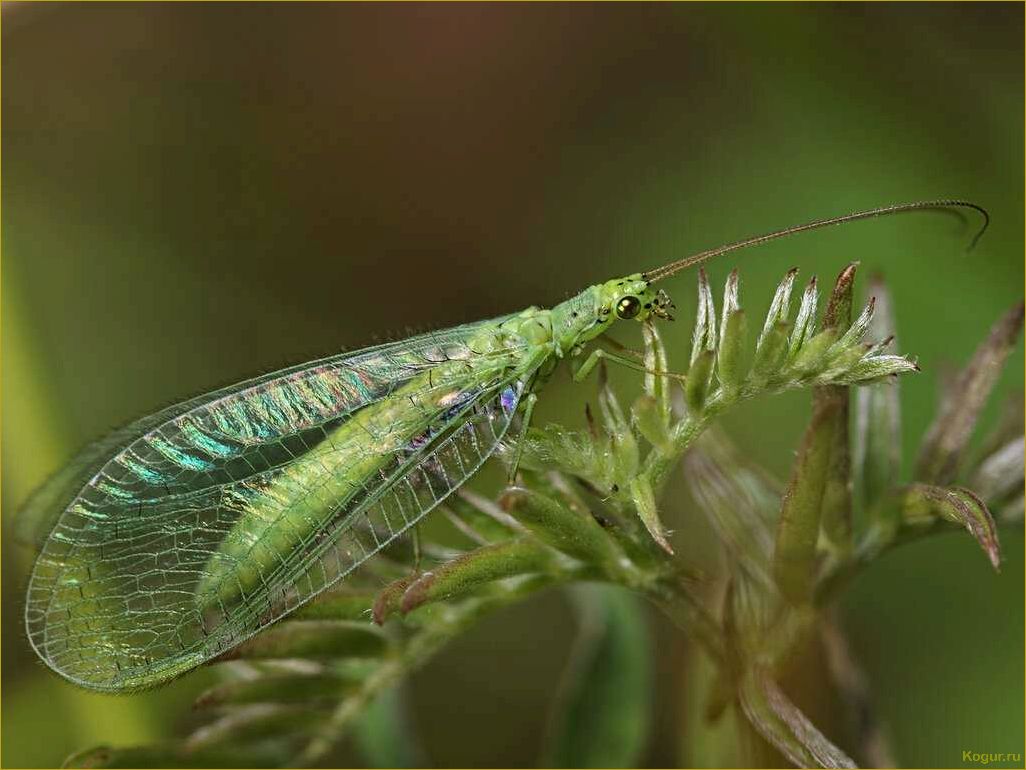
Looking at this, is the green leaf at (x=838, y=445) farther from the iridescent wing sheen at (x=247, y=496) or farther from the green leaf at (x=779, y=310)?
the iridescent wing sheen at (x=247, y=496)

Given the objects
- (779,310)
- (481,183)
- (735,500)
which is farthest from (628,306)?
(481,183)

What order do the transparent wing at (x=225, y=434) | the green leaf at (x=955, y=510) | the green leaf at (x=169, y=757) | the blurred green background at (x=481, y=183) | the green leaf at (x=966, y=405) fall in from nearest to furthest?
the green leaf at (x=955, y=510) < the green leaf at (x=169, y=757) < the green leaf at (x=966, y=405) < the transparent wing at (x=225, y=434) < the blurred green background at (x=481, y=183)

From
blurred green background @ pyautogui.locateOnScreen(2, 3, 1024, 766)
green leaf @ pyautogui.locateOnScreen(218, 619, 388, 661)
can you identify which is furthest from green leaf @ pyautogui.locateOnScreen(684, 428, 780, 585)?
blurred green background @ pyautogui.locateOnScreen(2, 3, 1024, 766)

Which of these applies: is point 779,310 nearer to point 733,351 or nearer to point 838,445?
point 733,351

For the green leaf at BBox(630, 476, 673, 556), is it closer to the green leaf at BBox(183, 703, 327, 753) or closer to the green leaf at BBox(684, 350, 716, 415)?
the green leaf at BBox(684, 350, 716, 415)

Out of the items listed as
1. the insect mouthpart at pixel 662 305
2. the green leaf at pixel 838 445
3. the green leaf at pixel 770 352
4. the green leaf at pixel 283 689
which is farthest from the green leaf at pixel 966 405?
the green leaf at pixel 283 689

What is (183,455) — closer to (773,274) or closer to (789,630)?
(789,630)
